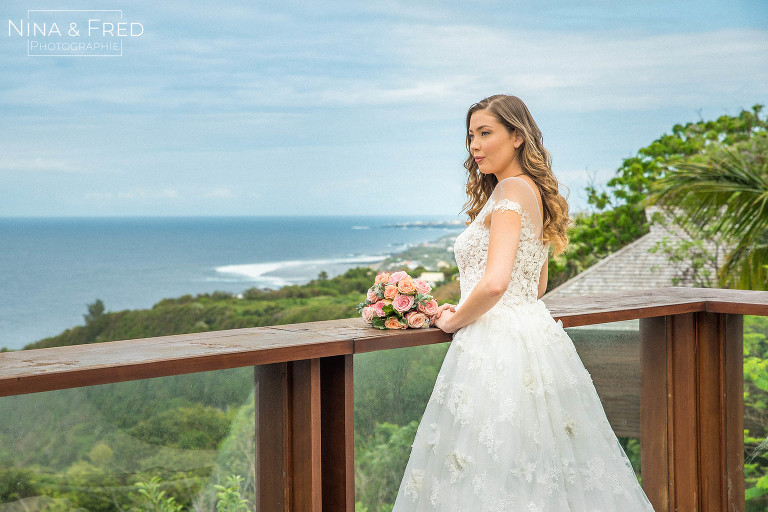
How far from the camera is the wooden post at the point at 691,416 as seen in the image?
9.91 ft

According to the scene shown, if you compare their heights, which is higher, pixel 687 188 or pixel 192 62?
pixel 192 62

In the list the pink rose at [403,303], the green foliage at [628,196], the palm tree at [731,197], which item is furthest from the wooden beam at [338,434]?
the green foliage at [628,196]

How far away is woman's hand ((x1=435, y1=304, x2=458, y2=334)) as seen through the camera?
7.89 ft

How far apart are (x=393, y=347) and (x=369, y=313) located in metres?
0.14

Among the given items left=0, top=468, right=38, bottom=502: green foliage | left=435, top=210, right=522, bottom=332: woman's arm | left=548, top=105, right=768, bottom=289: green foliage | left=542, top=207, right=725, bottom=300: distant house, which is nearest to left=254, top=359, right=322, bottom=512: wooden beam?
left=435, top=210, right=522, bottom=332: woman's arm

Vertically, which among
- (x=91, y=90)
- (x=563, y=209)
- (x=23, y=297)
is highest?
(x=91, y=90)

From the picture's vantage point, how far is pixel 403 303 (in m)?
2.33

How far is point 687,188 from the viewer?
6820mm

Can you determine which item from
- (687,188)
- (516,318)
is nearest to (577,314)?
(516,318)

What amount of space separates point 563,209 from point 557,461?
2.64 feet

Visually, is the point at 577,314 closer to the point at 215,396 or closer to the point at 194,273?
the point at 215,396

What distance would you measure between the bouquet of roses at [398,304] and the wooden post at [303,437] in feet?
0.57

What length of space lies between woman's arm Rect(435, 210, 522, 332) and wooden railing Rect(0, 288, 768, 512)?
0.34 ft

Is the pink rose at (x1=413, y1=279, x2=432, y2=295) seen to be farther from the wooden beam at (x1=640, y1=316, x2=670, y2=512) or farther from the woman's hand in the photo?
the wooden beam at (x1=640, y1=316, x2=670, y2=512)
